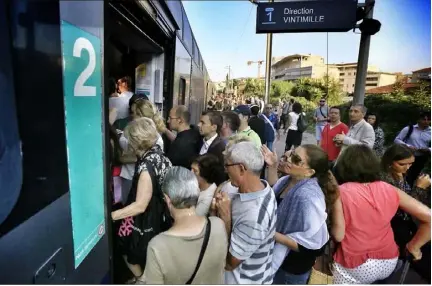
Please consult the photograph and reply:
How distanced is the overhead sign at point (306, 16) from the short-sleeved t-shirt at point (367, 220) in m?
0.90

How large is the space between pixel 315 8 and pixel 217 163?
45.5 inches

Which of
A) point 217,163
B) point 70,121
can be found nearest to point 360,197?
point 217,163

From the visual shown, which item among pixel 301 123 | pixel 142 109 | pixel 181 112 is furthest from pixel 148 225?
pixel 301 123

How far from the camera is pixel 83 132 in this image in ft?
3.58

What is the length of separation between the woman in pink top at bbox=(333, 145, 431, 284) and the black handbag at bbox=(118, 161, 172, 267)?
107 cm

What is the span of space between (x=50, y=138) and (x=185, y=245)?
2.17 feet

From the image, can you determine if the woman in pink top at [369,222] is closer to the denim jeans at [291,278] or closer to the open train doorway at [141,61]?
the denim jeans at [291,278]

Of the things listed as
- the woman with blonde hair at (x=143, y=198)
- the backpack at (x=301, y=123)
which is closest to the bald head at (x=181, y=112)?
the woman with blonde hair at (x=143, y=198)

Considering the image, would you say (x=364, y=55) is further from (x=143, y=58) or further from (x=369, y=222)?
(x=143, y=58)

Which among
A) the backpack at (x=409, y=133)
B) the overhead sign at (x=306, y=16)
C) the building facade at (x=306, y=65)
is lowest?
the backpack at (x=409, y=133)

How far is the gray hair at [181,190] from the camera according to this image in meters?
1.39

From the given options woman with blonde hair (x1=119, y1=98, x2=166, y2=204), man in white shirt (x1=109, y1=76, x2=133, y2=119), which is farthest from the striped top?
man in white shirt (x1=109, y1=76, x2=133, y2=119)

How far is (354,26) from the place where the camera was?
70.4 inches

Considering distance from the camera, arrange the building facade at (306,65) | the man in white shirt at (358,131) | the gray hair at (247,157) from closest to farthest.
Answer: the gray hair at (247,157)
the building facade at (306,65)
the man in white shirt at (358,131)
